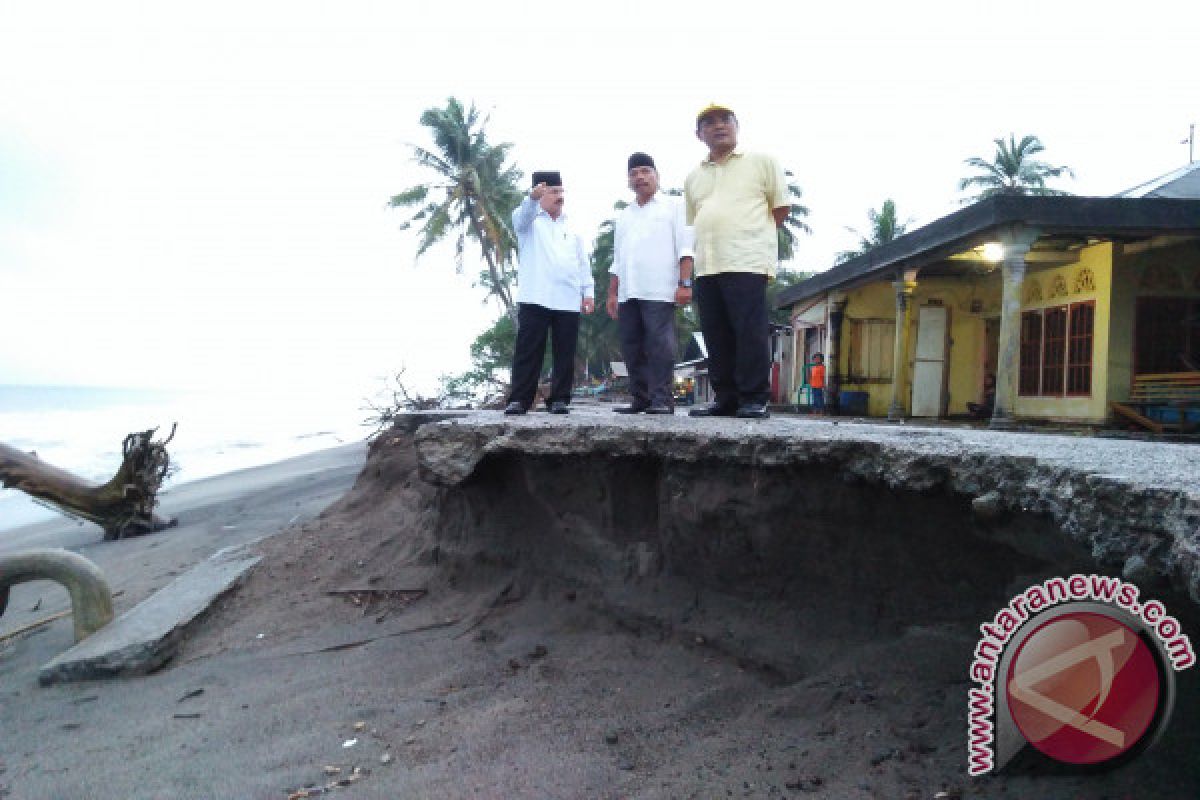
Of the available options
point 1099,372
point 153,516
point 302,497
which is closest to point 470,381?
point 302,497

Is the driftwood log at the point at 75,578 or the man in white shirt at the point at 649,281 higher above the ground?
the man in white shirt at the point at 649,281

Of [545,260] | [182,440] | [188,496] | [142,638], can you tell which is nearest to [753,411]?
[545,260]

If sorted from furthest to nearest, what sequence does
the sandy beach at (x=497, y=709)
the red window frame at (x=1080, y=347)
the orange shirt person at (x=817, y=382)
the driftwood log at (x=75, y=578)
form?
the orange shirt person at (x=817, y=382), the red window frame at (x=1080, y=347), the driftwood log at (x=75, y=578), the sandy beach at (x=497, y=709)

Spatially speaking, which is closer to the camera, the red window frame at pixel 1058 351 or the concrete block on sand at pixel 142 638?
the concrete block on sand at pixel 142 638

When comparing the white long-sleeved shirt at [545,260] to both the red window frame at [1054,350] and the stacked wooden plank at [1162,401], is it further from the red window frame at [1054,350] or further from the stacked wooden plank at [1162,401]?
the red window frame at [1054,350]

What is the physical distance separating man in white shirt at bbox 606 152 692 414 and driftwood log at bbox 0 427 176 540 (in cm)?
719

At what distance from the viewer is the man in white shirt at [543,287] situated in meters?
4.45

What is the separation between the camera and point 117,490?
8.97 metres

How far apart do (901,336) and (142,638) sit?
10.5 meters

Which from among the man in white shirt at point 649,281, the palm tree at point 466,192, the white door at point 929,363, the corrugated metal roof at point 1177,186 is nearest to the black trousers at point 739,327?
the man in white shirt at point 649,281

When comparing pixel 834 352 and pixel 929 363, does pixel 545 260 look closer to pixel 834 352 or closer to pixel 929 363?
pixel 834 352

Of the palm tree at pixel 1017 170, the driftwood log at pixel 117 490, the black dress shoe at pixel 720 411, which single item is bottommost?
the driftwood log at pixel 117 490

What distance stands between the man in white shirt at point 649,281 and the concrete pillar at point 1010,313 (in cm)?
548

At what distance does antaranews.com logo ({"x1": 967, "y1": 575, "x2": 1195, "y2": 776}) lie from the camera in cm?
120
